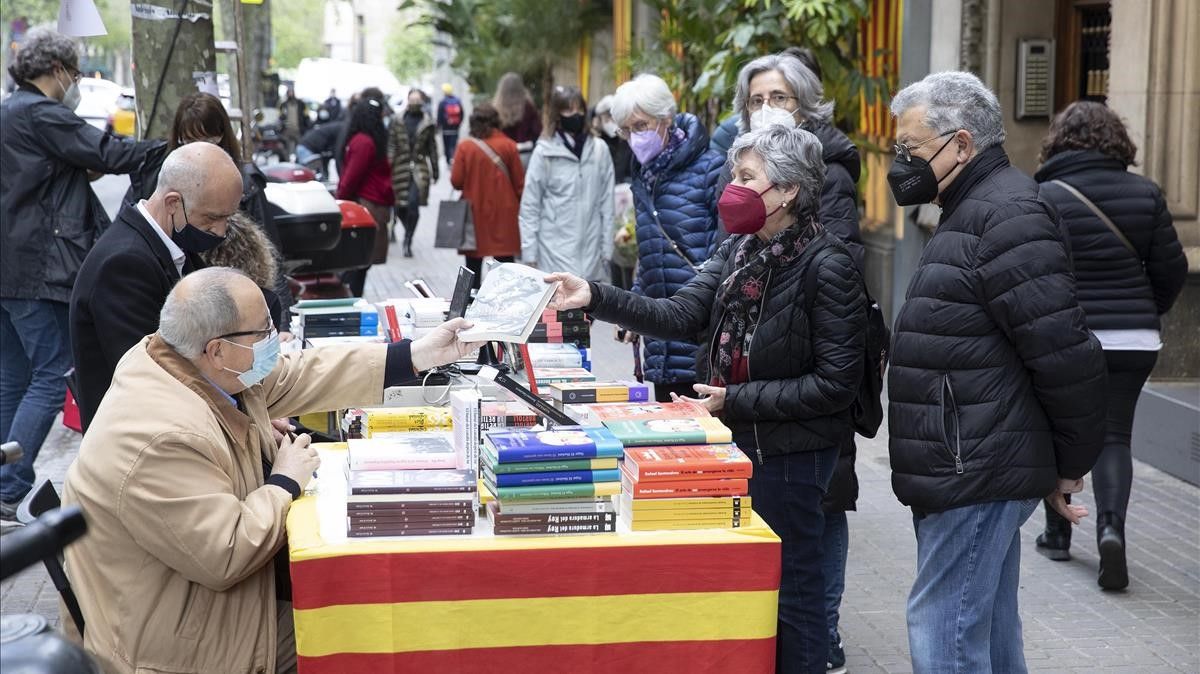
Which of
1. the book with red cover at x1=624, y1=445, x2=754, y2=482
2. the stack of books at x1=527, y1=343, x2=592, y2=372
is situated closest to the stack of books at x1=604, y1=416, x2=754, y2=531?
the book with red cover at x1=624, y1=445, x2=754, y2=482

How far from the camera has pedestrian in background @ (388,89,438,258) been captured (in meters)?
16.4

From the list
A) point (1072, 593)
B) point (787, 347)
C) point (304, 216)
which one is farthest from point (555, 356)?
point (304, 216)

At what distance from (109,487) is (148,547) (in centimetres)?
17

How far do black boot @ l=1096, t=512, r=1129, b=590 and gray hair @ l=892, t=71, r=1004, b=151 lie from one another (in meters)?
2.83

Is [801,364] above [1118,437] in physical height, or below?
above

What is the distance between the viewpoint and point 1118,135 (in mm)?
5988

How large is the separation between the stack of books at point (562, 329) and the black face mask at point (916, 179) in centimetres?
159

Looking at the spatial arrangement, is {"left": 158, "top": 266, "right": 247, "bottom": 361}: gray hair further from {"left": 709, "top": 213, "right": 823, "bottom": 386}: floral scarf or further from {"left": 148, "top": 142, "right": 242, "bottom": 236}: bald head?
{"left": 709, "top": 213, "right": 823, "bottom": 386}: floral scarf

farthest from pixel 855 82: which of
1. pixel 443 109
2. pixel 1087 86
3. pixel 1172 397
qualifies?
pixel 443 109

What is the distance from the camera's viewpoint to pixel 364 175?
1326 centimetres

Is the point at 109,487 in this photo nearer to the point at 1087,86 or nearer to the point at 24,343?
the point at 24,343

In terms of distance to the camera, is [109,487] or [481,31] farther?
[481,31]

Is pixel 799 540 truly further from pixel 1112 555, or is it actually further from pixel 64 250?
pixel 64 250

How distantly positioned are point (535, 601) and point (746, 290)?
1.23m
